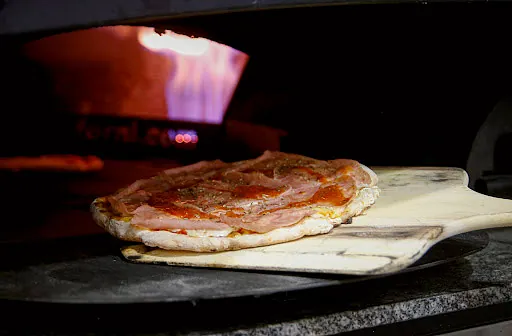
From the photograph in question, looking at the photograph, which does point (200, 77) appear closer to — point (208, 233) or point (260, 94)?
point (260, 94)

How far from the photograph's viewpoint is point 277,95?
2533 millimetres

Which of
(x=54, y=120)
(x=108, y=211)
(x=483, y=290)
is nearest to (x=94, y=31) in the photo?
(x=54, y=120)

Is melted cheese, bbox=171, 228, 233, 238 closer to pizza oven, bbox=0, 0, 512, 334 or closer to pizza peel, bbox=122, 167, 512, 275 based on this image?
pizza peel, bbox=122, 167, 512, 275

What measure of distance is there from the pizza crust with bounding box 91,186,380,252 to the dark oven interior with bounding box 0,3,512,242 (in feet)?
2.06

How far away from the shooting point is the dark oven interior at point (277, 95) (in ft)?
7.50

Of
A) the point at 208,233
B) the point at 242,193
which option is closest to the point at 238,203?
the point at 242,193

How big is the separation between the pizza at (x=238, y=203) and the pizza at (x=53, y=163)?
413mm

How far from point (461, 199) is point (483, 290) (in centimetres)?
36

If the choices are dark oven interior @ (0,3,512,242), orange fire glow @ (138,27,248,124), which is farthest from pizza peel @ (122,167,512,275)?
orange fire glow @ (138,27,248,124)

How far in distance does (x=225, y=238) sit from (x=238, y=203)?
30cm

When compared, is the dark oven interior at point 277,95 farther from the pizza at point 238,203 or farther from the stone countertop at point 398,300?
the stone countertop at point 398,300

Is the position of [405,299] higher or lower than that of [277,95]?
lower

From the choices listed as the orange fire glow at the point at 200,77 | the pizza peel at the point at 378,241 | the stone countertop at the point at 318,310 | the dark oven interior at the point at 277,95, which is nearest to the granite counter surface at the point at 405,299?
the stone countertop at the point at 318,310

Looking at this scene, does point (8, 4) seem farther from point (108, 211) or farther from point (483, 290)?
point (483, 290)
